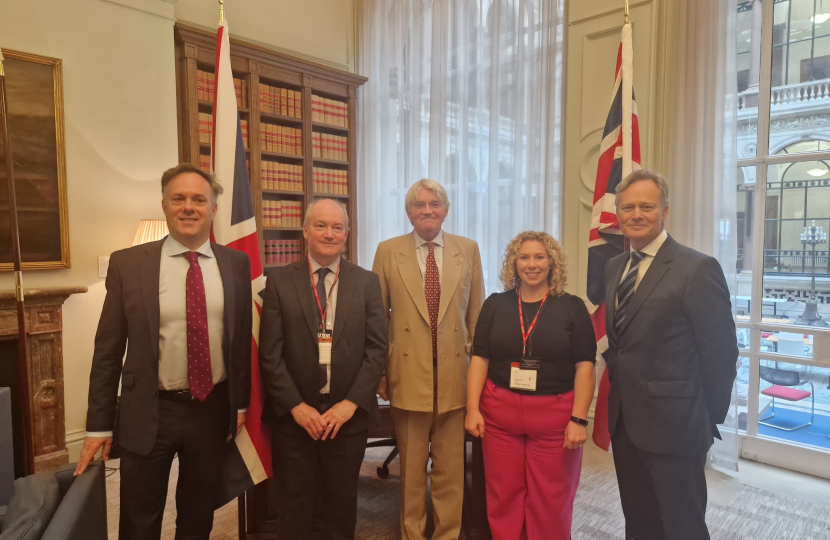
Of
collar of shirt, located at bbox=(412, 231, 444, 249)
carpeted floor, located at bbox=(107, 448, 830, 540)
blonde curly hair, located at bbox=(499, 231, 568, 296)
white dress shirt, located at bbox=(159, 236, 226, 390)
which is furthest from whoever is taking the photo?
carpeted floor, located at bbox=(107, 448, 830, 540)

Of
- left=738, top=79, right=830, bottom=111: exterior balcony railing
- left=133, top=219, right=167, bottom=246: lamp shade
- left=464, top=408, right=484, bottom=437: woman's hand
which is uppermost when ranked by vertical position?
left=738, top=79, right=830, bottom=111: exterior balcony railing

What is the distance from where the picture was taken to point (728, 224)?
3055 millimetres

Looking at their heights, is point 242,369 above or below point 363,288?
below

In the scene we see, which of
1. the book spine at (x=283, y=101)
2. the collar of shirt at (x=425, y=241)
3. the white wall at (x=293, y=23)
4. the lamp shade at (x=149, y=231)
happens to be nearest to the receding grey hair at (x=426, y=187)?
the collar of shirt at (x=425, y=241)

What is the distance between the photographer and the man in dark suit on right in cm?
164

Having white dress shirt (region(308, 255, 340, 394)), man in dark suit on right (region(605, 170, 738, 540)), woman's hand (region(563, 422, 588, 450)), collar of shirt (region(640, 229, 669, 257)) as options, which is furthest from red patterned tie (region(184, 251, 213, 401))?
collar of shirt (region(640, 229, 669, 257))

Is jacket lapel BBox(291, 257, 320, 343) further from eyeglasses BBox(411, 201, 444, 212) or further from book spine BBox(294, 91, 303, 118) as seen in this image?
book spine BBox(294, 91, 303, 118)

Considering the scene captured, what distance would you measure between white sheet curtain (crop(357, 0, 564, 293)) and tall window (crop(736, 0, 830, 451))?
120 centimetres

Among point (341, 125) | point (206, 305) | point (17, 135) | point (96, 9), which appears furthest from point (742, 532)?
point (96, 9)

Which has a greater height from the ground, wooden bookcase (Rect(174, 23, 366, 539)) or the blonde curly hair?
wooden bookcase (Rect(174, 23, 366, 539))

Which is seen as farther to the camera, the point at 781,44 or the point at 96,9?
the point at 96,9

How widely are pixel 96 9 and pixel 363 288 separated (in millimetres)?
2986

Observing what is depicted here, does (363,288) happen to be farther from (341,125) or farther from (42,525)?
(341,125)

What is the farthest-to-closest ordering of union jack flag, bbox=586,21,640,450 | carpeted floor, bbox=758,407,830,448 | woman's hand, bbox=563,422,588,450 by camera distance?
carpeted floor, bbox=758,407,830,448 < union jack flag, bbox=586,21,640,450 < woman's hand, bbox=563,422,588,450
